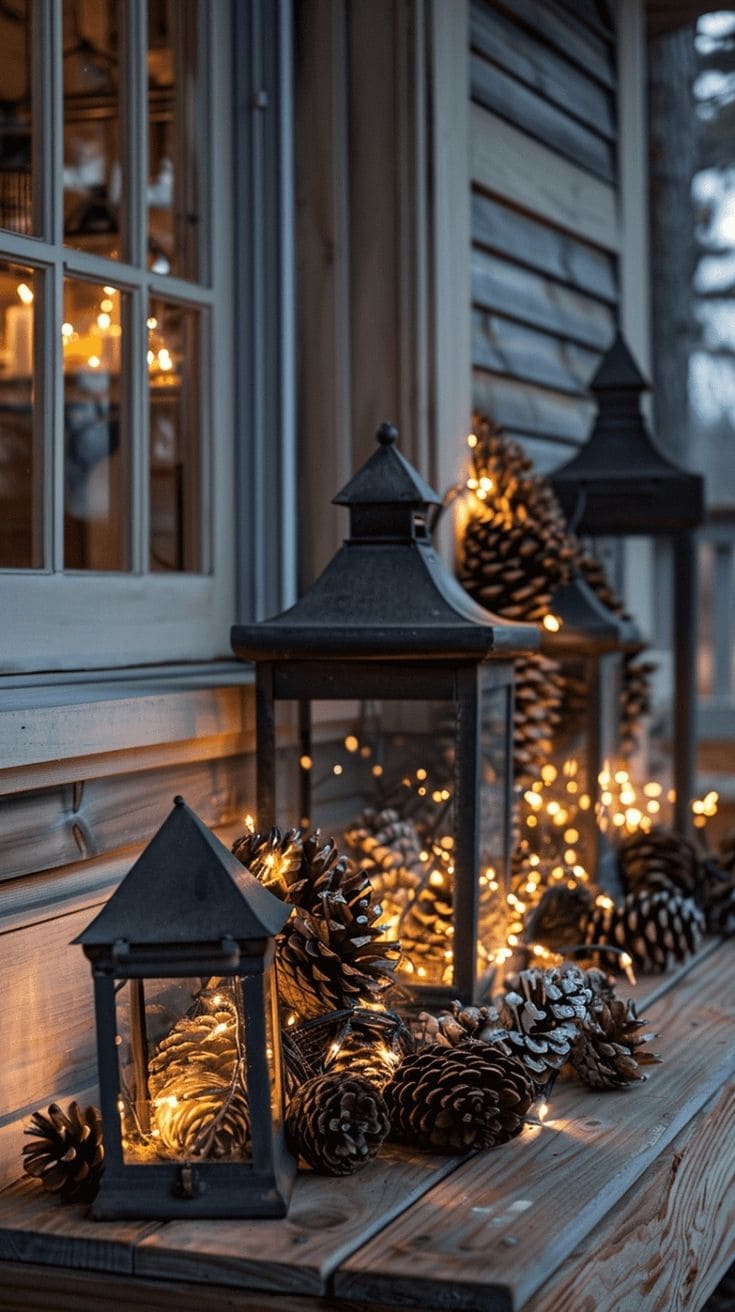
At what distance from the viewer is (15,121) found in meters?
2.45

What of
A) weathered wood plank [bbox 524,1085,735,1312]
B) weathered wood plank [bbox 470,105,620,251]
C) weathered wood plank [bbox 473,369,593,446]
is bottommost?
weathered wood plank [bbox 524,1085,735,1312]

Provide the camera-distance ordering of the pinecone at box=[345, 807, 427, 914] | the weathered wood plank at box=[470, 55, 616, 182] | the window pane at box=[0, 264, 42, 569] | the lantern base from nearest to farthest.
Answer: the lantern base
the window pane at box=[0, 264, 42, 569]
the pinecone at box=[345, 807, 427, 914]
the weathered wood plank at box=[470, 55, 616, 182]

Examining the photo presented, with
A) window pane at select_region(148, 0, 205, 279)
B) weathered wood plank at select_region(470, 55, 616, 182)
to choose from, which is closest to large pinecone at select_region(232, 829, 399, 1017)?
window pane at select_region(148, 0, 205, 279)

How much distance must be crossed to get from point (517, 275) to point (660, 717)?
190 centimetres

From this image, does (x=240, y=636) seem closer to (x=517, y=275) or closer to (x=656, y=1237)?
(x=656, y=1237)

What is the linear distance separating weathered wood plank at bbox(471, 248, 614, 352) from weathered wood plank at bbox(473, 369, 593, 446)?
12 centimetres

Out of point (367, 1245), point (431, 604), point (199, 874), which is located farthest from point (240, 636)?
point (367, 1245)

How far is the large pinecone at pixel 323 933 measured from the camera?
157 cm

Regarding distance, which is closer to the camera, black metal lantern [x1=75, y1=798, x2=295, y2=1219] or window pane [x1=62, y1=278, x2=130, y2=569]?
black metal lantern [x1=75, y1=798, x2=295, y2=1219]

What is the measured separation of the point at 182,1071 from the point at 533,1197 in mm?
329

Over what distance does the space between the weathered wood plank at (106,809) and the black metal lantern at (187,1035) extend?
221mm

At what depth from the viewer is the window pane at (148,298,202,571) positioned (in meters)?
2.07

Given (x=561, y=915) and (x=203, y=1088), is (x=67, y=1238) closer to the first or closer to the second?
(x=203, y=1088)

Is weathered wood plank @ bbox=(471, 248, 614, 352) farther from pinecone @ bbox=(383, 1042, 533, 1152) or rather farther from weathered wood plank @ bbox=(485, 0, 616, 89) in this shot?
pinecone @ bbox=(383, 1042, 533, 1152)
